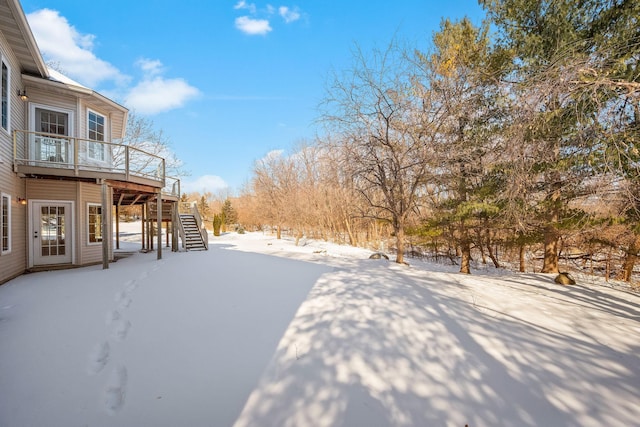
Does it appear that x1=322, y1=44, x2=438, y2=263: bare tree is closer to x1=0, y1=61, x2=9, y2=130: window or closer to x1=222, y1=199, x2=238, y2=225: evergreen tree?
x1=0, y1=61, x2=9, y2=130: window

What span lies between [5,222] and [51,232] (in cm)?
190

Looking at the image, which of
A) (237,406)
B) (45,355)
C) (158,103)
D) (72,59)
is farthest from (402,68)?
(72,59)

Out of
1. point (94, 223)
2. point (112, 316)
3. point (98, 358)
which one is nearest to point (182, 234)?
point (94, 223)

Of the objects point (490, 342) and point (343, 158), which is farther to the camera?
point (343, 158)

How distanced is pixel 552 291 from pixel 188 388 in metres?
8.37

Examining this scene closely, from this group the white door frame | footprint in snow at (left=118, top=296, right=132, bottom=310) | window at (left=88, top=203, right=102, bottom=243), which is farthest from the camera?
window at (left=88, top=203, right=102, bottom=243)

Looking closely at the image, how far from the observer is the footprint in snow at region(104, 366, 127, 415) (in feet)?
9.43

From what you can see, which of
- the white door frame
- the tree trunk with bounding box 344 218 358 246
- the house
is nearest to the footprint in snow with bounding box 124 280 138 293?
the house

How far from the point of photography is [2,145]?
22.9 feet

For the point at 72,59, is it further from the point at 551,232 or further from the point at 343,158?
the point at 551,232

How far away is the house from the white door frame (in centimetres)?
2

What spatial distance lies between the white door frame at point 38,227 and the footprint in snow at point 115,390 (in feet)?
26.5

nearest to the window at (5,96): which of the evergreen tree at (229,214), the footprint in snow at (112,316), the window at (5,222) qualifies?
the window at (5,222)

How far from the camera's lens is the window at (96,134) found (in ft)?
30.8
